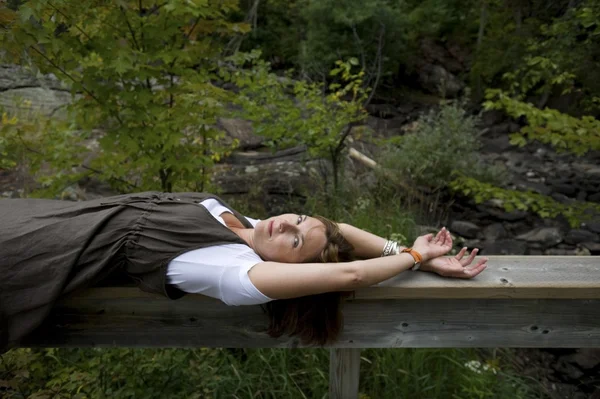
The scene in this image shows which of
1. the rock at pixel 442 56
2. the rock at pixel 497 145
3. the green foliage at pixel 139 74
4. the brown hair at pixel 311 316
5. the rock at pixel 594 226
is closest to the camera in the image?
the brown hair at pixel 311 316

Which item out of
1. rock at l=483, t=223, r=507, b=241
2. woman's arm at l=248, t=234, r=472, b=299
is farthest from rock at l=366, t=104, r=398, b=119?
woman's arm at l=248, t=234, r=472, b=299

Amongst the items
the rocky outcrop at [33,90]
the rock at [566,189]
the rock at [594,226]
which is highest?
the rocky outcrop at [33,90]

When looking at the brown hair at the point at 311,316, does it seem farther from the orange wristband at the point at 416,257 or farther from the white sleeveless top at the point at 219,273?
the orange wristband at the point at 416,257

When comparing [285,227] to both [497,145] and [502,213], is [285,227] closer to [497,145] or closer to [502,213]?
[502,213]

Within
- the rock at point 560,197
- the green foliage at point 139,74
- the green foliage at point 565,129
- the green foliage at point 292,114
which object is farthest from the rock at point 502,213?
the green foliage at point 139,74

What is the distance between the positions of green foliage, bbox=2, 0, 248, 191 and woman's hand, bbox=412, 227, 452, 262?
5.26 feet

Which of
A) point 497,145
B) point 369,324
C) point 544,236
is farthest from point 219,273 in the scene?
point 497,145

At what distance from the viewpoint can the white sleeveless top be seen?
1.52 m

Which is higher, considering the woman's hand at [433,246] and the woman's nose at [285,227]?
the woman's nose at [285,227]

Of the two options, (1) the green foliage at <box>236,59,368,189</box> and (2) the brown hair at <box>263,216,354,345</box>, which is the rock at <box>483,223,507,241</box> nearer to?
(1) the green foliage at <box>236,59,368,189</box>

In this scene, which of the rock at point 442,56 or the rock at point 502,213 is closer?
the rock at point 502,213

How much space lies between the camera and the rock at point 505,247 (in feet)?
17.6

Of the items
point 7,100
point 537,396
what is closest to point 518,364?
point 537,396

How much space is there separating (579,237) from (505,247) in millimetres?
972
